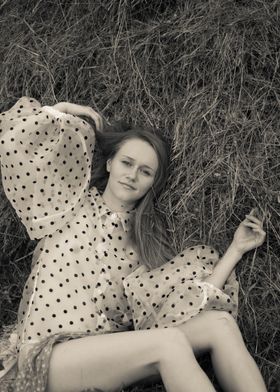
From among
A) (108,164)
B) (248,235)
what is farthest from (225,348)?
(108,164)

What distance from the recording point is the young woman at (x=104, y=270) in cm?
304

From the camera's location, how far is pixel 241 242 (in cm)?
347

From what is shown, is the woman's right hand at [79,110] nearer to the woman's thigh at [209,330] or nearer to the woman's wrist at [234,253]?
the woman's wrist at [234,253]

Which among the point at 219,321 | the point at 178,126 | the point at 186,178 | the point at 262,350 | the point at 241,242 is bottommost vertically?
the point at 262,350

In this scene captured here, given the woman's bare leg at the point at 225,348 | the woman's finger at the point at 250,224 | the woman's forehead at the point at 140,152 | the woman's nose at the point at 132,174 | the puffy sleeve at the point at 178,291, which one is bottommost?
the woman's bare leg at the point at 225,348

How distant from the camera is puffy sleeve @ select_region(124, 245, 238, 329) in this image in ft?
10.7

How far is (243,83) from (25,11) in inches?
51.6

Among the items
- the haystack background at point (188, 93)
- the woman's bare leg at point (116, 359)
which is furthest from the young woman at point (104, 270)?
the haystack background at point (188, 93)

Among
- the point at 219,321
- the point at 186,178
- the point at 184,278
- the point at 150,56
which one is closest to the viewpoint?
the point at 219,321

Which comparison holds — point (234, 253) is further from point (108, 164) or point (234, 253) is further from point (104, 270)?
point (108, 164)

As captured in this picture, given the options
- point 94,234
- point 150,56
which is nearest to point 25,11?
point 150,56

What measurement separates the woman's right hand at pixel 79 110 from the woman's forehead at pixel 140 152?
0.60 ft

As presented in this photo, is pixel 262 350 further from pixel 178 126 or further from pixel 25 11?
pixel 25 11

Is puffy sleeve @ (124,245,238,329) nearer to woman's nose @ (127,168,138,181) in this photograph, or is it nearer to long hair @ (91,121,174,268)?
long hair @ (91,121,174,268)
